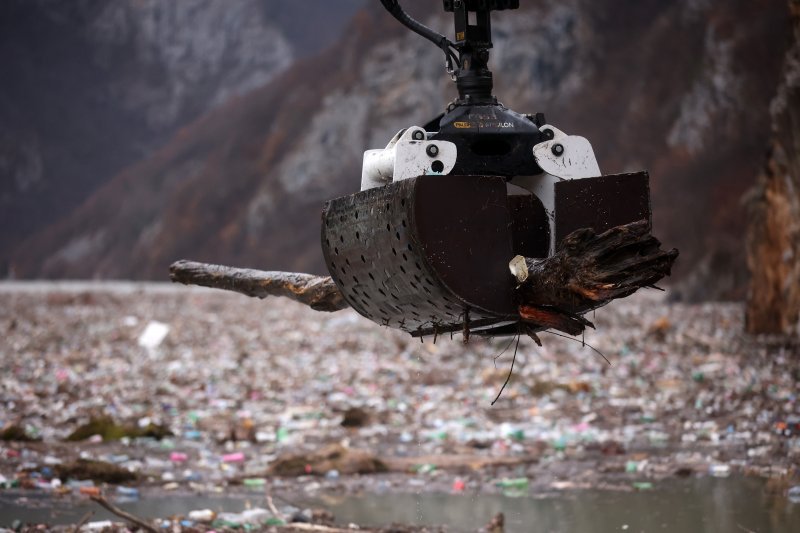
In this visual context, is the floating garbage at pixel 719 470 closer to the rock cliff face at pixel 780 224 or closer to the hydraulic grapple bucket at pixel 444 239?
the hydraulic grapple bucket at pixel 444 239

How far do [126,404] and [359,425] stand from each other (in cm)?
242

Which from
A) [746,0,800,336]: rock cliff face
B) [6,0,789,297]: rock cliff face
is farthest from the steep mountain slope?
[746,0,800,336]: rock cliff face

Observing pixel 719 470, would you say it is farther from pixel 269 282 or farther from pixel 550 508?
pixel 269 282

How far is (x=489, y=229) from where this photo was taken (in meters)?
3.08

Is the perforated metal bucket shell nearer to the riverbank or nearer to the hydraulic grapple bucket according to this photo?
the hydraulic grapple bucket

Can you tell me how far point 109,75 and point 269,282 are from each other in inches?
3582

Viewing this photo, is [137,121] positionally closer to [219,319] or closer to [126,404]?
[219,319]

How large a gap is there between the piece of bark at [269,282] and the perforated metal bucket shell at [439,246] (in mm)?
494

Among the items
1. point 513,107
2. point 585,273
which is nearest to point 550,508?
point 585,273

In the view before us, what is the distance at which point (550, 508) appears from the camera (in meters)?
6.25

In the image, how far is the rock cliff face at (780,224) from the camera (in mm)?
11719

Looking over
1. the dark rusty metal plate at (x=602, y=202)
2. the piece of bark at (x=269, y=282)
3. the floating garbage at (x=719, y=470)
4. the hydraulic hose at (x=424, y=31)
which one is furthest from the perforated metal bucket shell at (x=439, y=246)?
the floating garbage at (x=719, y=470)

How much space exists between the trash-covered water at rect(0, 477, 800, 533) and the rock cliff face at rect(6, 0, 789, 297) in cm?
1455

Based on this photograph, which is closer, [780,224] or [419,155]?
[419,155]
